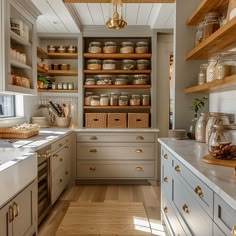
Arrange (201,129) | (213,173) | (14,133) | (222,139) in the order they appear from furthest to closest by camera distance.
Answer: (14,133) → (201,129) → (222,139) → (213,173)

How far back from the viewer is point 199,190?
60.1 inches

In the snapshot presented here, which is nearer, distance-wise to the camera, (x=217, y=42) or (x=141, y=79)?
(x=217, y=42)

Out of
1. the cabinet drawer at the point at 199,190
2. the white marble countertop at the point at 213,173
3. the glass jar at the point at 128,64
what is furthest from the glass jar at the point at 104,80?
the cabinet drawer at the point at 199,190

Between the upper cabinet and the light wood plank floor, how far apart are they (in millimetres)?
1358

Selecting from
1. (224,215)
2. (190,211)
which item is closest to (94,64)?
(190,211)

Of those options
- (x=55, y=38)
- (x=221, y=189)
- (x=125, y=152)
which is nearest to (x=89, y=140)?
(x=125, y=152)

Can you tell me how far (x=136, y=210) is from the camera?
3469 millimetres

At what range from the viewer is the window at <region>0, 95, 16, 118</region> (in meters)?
3.84

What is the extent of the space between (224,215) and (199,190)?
1.17 ft

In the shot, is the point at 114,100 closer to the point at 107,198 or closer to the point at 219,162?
the point at 107,198

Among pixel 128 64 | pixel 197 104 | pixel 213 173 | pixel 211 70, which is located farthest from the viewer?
pixel 128 64

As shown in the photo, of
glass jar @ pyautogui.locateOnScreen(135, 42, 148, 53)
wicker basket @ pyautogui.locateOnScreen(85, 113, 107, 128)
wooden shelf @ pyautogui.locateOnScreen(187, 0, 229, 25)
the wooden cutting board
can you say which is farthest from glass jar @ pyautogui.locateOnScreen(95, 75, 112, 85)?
the wooden cutting board

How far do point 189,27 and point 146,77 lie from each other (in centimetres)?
174

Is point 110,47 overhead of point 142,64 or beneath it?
overhead
